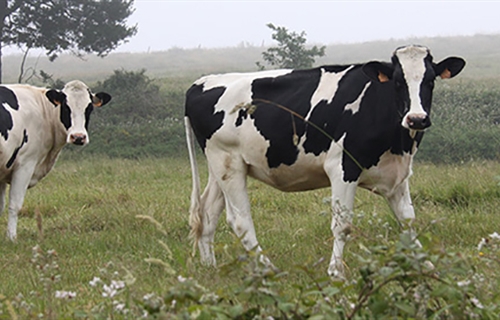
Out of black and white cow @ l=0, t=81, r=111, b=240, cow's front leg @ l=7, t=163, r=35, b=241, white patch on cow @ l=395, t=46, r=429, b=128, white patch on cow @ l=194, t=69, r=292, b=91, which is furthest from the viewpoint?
cow's front leg @ l=7, t=163, r=35, b=241

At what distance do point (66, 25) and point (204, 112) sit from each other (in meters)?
20.1

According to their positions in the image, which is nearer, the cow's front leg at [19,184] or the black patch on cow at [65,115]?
the cow's front leg at [19,184]

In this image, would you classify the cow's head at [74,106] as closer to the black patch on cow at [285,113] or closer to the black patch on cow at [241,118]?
the black patch on cow at [241,118]

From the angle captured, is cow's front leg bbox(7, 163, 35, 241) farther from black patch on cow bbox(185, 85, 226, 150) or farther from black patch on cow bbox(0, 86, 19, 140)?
black patch on cow bbox(185, 85, 226, 150)

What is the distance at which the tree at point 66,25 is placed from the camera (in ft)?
85.4

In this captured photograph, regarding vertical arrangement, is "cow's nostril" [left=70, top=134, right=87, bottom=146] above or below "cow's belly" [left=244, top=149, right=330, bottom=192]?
below

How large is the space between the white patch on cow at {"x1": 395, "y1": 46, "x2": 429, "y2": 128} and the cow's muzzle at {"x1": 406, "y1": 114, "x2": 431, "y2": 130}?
0.14 feet

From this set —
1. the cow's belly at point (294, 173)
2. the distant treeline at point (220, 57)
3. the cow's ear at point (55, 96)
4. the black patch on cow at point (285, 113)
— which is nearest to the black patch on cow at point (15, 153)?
the cow's ear at point (55, 96)

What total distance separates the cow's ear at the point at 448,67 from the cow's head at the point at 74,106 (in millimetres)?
4663

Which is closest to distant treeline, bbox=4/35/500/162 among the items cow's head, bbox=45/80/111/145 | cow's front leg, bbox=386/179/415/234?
cow's front leg, bbox=386/179/415/234

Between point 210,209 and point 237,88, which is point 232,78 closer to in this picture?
A: point 237,88

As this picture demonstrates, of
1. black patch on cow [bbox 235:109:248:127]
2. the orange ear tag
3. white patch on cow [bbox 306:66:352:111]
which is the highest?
the orange ear tag

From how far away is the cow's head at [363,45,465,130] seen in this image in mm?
5840

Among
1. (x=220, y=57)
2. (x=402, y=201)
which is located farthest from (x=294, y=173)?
(x=220, y=57)
